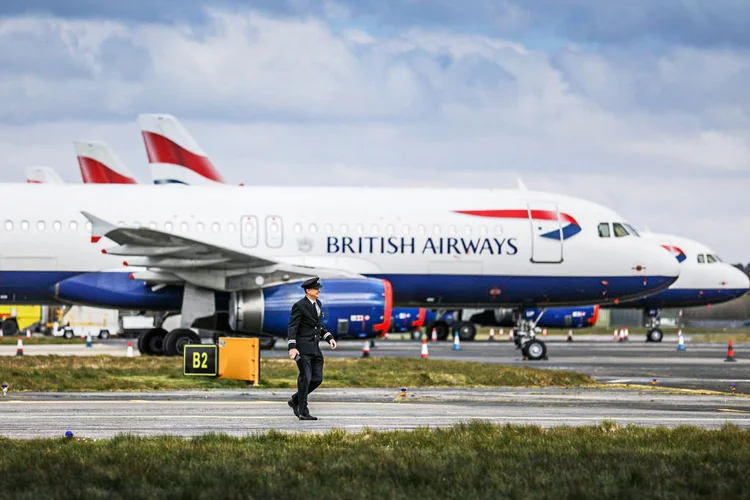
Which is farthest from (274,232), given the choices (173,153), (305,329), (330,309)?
(305,329)

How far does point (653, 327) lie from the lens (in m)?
61.2

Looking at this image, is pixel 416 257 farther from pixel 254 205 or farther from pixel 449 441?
pixel 449 441

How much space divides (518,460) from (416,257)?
858 inches

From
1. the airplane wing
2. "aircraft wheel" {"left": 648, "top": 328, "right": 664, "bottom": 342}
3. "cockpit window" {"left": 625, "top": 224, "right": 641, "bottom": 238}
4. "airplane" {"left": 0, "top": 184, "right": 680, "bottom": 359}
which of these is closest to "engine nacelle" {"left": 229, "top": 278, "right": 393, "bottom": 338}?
"airplane" {"left": 0, "top": 184, "right": 680, "bottom": 359}

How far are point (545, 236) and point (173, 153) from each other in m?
16.3

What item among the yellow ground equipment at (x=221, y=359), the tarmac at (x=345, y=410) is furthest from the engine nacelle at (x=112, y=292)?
the tarmac at (x=345, y=410)

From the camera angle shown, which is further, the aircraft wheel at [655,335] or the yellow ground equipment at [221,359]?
the aircraft wheel at [655,335]

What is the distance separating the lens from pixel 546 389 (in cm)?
2056

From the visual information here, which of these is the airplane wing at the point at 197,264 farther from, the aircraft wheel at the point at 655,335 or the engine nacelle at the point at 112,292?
the aircraft wheel at the point at 655,335

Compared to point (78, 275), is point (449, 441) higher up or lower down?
lower down

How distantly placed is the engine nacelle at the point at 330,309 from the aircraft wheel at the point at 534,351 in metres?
5.37

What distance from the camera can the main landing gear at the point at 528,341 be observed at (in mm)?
32500

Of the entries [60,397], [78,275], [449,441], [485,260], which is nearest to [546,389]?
[60,397]

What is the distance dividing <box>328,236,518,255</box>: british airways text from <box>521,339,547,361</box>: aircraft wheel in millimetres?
2600
